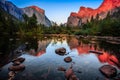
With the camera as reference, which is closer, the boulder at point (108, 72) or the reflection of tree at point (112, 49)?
the boulder at point (108, 72)

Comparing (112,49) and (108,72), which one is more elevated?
(108,72)

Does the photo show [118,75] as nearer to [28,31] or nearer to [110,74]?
[110,74]

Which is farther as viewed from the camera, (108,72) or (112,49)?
(112,49)

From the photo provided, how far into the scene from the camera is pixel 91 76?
17.6 metres

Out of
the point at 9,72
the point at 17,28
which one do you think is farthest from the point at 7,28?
the point at 9,72

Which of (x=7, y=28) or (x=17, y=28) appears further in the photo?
(x=17, y=28)

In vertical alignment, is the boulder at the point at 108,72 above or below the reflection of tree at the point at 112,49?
above

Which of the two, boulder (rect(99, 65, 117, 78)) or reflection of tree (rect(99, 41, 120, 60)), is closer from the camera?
boulder (rect(99, 65, 117, 78))

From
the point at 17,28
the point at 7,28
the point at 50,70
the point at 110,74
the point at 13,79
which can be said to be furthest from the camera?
the point at 17,28

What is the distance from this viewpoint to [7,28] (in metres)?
90.1

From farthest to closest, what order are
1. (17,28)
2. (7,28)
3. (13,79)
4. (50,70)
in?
1. (17,28)
2. (7,28)
3. (50,70)
4. (13,79)

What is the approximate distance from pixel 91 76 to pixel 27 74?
285 inches

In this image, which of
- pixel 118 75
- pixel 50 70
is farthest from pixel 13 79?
pixel 118 75

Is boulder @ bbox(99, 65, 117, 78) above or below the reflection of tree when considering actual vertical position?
above
